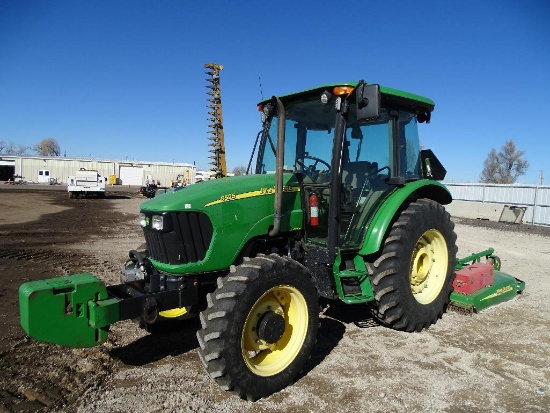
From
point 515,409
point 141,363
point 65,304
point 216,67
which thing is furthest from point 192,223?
point 216,67

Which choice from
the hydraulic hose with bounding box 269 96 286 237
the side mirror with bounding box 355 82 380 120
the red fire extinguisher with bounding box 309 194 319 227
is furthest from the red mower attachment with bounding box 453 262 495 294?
the hydraulic hose with bounding box 269 96 286 237

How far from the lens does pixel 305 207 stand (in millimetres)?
3738

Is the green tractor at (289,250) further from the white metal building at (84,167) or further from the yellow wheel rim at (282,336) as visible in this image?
the white metal building at (84,167)

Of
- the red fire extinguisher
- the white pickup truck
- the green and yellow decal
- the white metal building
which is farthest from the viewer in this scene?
the white metal building

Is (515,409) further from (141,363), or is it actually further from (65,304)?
(65,304)

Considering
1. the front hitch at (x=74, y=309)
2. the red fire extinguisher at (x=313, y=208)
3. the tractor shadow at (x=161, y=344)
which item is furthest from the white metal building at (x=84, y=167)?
the front hitch at (x=74, y=309)

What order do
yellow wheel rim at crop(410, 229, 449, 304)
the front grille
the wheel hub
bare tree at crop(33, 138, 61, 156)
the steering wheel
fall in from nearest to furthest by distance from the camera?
the wheel hub
the front grille
the steering wheel
yellow wheel rim at crop(410, 229, 449, 304)
bare tree at crop(33, 138, 61, 156)

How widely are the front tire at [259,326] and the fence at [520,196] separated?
17350 mm

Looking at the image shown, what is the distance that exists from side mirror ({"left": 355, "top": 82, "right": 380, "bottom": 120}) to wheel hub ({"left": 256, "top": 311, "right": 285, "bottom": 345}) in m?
1.82

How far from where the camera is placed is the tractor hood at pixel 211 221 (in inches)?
123

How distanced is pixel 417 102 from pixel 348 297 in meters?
2.32

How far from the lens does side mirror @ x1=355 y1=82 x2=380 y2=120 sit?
10.7 feet

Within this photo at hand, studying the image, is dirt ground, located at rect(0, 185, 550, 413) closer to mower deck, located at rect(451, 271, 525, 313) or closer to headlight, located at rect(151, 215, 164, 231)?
mower deck, located at rect(451, 271, 525, 313)

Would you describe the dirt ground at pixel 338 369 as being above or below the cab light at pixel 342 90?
below
